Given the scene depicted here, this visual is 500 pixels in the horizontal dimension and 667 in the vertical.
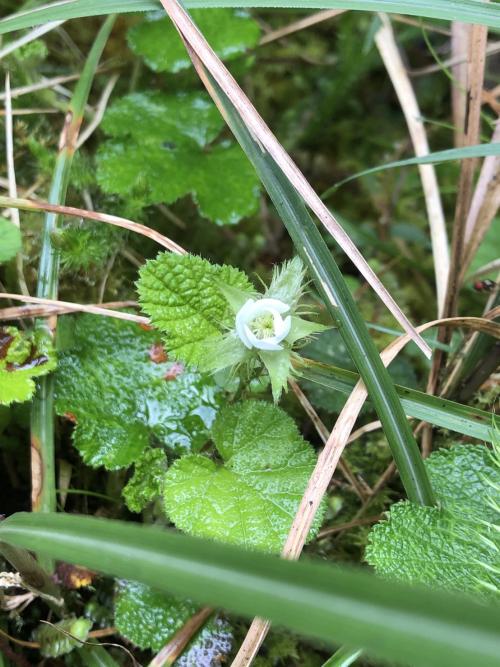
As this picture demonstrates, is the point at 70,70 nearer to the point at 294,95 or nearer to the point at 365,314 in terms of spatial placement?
the point at 294,95

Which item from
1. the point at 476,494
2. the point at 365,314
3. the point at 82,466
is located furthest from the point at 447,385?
the point at 82,466

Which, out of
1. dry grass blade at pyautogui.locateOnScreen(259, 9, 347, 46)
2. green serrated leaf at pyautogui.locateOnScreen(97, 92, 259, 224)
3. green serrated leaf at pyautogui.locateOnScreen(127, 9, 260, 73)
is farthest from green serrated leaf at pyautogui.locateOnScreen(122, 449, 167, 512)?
dry grass blade at pyautogui.locateOnScreen(259, 9, 347, 46)

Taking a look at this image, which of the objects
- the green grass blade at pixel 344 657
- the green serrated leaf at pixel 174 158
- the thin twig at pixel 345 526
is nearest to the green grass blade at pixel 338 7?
the green serrated leaf at pixel 174 158

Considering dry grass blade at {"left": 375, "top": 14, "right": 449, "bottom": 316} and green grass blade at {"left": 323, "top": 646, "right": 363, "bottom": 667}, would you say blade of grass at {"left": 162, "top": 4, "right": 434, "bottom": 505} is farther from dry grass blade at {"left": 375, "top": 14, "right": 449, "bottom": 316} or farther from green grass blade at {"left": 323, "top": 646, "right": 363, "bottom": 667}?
dry grass blade at {"left": 375, "top": 14, "right": 449, "bottom": 316}

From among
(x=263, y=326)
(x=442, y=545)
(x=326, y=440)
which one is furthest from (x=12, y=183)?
(x=442, y=545)

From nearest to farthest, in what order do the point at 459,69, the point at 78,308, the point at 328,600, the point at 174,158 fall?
the point at 328,600, the point at 78,308, the point at 174,158, the point at 459,69

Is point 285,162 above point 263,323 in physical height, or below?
above

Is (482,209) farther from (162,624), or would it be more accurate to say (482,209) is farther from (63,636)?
(63,636)
